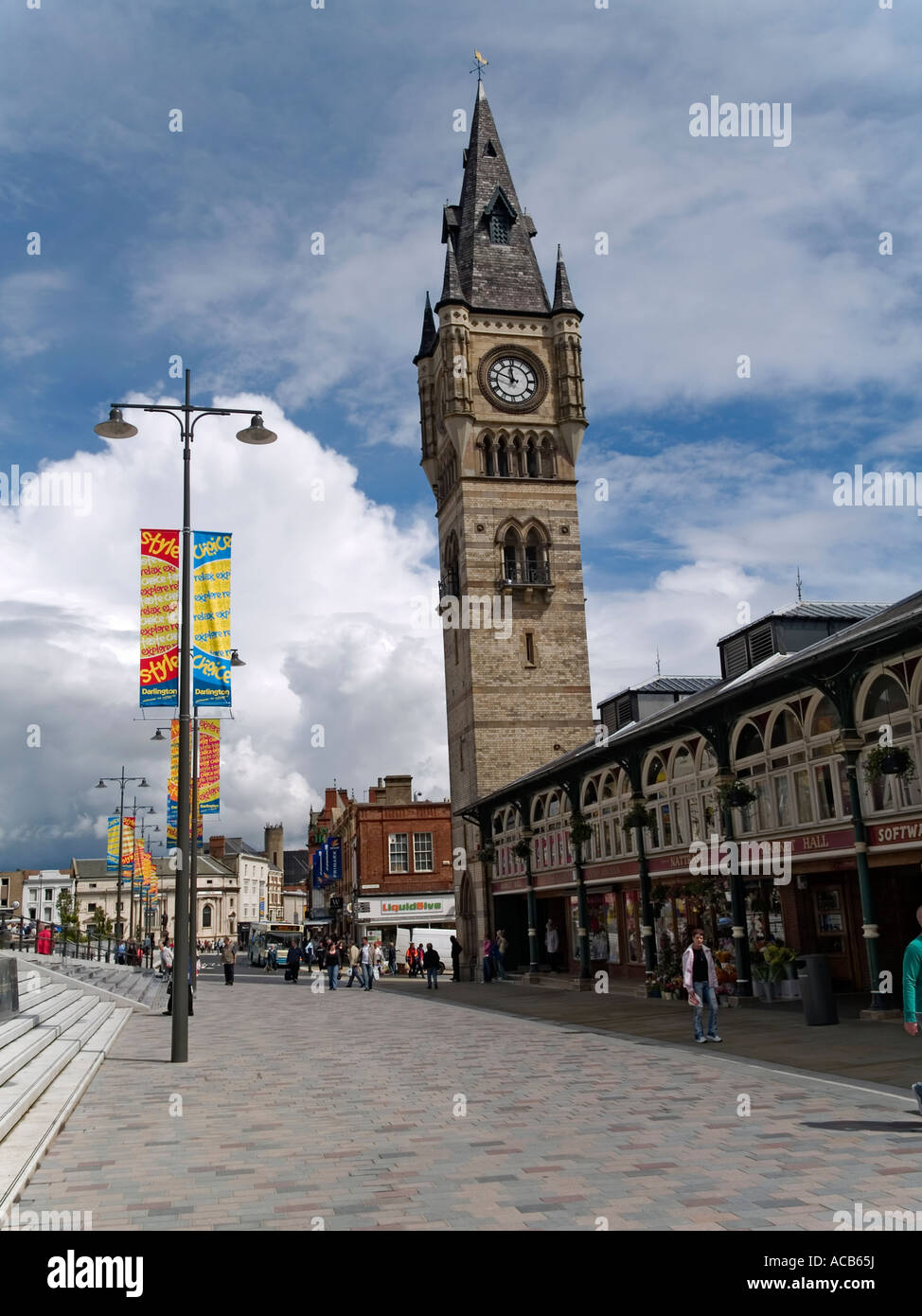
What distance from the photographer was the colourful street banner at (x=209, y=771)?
30609 millimetres

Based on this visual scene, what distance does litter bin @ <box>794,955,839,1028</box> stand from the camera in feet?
51.5

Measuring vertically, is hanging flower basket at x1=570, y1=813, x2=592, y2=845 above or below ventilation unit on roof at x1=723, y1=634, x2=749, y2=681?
below

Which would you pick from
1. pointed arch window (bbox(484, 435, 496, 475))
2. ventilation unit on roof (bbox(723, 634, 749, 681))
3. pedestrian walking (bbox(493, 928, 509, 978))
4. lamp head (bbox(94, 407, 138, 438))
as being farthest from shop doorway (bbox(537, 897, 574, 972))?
lamp head (bbox(94, 407, 138, 438))

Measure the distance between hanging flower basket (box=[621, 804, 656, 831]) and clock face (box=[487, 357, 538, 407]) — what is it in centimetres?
2971

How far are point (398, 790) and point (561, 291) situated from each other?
29316 millimetres

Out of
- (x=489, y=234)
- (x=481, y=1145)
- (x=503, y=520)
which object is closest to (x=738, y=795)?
(x=481, y=1145)

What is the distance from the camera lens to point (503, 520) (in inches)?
1917

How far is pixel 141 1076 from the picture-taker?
13781mm

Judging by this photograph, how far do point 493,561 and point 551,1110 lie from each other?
128ft

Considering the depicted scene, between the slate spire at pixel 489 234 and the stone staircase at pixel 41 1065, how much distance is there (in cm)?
3809

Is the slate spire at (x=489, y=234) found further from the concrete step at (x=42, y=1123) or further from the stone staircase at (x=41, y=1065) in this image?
the concrete step at (x=42, y=1123)

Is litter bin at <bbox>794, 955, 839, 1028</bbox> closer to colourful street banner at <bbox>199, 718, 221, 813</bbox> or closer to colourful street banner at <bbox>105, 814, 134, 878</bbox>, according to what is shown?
colourful street banner at <bbox>199, 718, 221, 813</bbox>

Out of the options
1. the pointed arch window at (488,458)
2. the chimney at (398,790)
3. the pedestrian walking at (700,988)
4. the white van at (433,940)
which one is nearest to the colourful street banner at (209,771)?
the pedestrian walking at (700,988)
